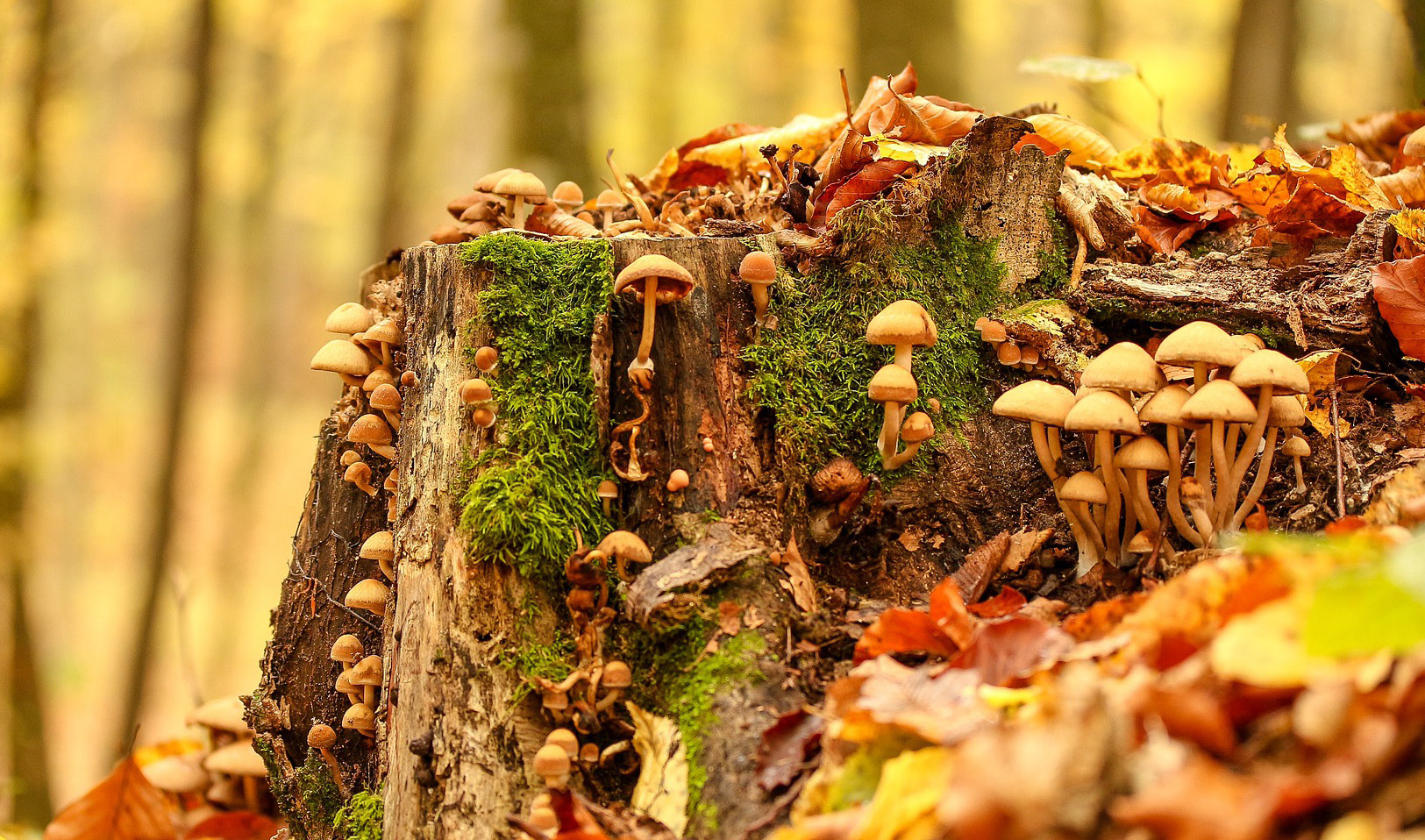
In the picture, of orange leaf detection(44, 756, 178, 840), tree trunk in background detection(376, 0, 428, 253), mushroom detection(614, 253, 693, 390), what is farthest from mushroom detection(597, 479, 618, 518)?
tree trunk in background detection(376, 0, 428, 253)

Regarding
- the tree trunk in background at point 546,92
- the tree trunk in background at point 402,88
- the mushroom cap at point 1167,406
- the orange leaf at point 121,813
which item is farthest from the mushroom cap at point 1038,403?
the tree trunk in background at point 402,88

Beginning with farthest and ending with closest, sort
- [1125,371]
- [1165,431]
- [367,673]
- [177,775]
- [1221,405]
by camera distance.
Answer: [177,775] → [367,673] → [1165,431] → [1125,371] → [1221,405]

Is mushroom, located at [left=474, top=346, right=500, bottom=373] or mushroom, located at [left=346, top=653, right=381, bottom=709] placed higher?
mushroom, located at [left=474, top=346, right=500, bottom=373]

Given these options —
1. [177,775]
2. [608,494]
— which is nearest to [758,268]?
[608,494]

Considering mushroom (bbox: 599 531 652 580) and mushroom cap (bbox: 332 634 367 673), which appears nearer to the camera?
mushroom (bbox: 599 531 652 580)

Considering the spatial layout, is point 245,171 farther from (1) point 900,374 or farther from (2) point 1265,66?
(1) point 900,374

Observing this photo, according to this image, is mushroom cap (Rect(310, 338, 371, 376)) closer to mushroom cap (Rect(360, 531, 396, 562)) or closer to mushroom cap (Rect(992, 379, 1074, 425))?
mushroom cap (Rect(360, 531, 396, 562))
